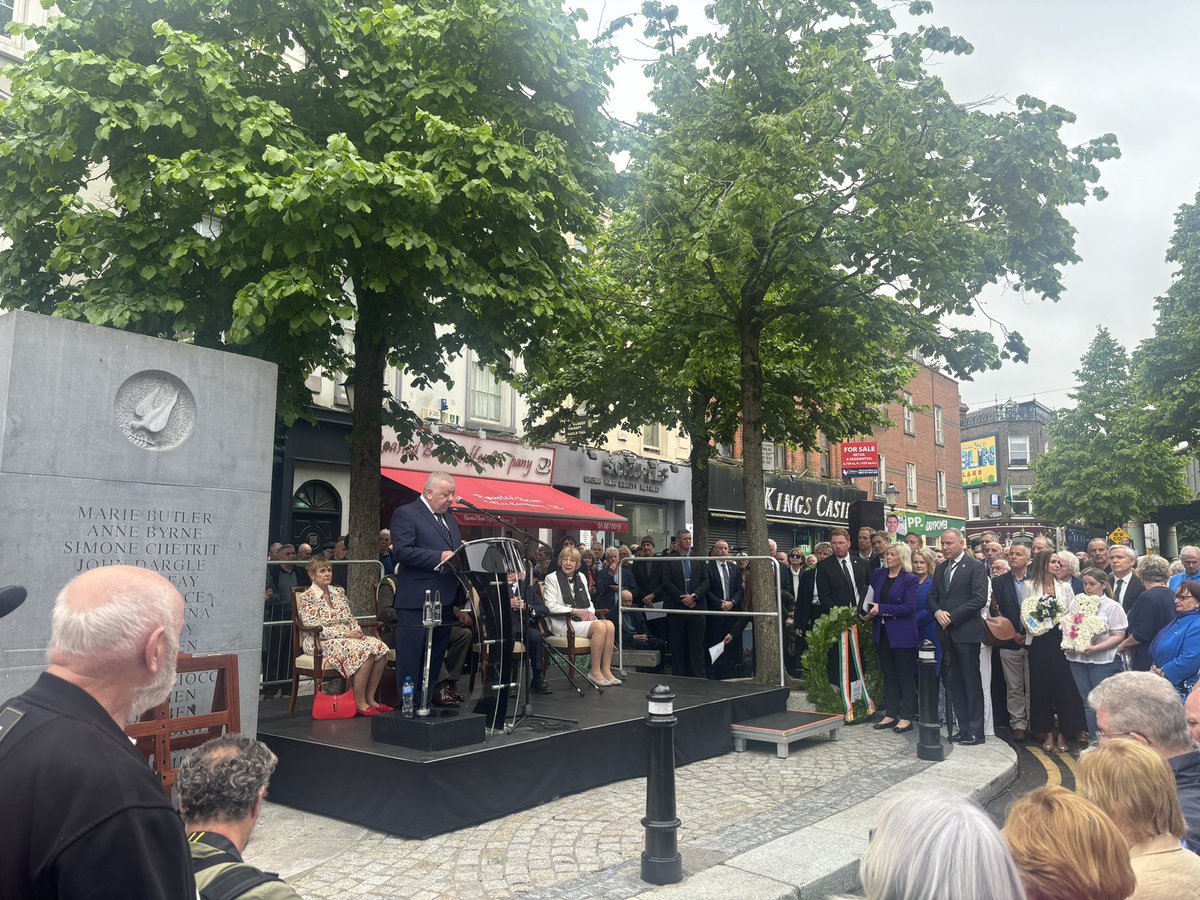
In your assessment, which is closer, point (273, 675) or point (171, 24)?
point (171, 24)

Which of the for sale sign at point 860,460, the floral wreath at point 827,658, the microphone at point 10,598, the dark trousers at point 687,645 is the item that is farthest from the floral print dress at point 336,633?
the for sale sign at point 860,460

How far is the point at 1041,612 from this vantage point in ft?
30.9

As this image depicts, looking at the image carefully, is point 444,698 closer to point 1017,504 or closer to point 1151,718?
point 1151,718

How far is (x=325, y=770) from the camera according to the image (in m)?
6.64

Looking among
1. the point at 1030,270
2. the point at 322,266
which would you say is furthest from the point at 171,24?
the point at 1030,270

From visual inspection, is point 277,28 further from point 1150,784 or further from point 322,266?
point 1150,784

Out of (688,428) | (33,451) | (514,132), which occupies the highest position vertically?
(514,132)

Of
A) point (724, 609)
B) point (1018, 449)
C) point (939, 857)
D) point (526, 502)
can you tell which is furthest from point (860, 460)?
point (1018, 449)

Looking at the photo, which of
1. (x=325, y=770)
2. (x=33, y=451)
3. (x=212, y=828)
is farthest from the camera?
(x=325, y=770)

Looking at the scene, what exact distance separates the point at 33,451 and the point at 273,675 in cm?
501

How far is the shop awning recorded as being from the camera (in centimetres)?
1916

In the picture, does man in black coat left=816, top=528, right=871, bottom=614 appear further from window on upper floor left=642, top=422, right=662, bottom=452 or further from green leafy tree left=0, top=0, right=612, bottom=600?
window on upper floor left=642, top=422, right=662, bottom=452

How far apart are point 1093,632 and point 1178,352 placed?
75.6 feet

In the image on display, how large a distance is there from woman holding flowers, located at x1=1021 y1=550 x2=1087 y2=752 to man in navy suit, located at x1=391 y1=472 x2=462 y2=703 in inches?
238
